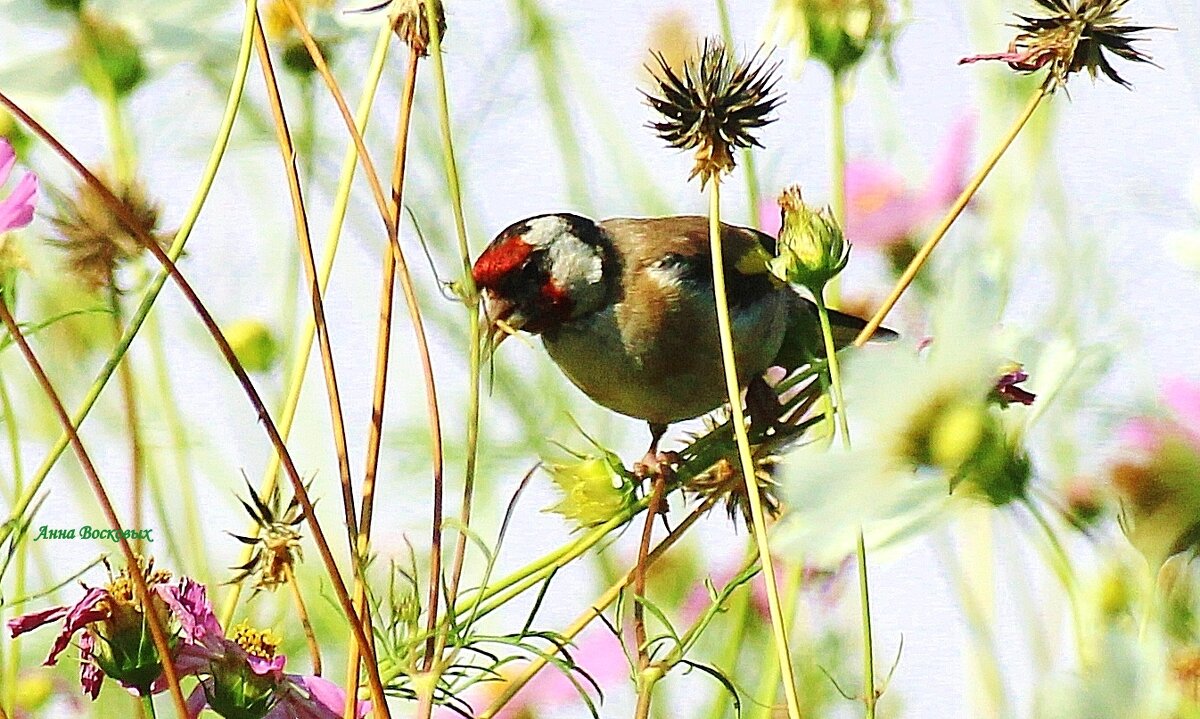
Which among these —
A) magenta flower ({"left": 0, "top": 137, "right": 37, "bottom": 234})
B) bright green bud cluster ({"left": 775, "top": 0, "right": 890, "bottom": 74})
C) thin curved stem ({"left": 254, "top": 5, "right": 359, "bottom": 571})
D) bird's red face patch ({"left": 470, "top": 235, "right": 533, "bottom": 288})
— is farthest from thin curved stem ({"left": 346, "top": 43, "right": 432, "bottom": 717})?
bird's red face patch ({"left": 470, "top": 235, "right": 533, "bottom": 288})

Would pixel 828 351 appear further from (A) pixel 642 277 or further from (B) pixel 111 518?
(A) pixel 642 277

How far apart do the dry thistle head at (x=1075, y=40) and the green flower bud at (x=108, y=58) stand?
40cm

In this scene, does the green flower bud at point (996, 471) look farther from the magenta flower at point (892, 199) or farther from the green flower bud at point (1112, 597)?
the magenta flower at point (892, 199)

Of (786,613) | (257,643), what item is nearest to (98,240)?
(257,643)

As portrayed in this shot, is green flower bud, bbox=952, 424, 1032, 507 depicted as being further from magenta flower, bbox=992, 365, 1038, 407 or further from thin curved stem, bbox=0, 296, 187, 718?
thin curved stem, bbox=0, 296, 187, 718

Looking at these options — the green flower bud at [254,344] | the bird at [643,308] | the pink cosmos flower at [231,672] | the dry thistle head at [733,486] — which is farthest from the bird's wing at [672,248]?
the pink cosmos flower at [231,672]

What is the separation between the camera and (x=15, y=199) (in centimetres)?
46

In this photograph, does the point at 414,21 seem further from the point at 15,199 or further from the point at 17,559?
the point at 17,559

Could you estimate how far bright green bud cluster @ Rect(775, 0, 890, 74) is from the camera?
0.68 metres

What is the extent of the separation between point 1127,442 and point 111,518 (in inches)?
10.2

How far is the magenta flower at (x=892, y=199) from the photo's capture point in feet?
2.96

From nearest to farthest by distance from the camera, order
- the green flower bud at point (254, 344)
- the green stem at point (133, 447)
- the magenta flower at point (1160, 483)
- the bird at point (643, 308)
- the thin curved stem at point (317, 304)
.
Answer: the magenta flower at point (1160, 483) → the thin curved stem at point (317, 304) → the green stem at point (133, 447) → the green flower bud at point (254, 344) → the bird at point (643, 308)

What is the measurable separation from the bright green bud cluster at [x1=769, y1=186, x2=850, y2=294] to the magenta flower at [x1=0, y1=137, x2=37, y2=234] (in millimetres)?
242

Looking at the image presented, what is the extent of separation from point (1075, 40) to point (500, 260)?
23.7 inches
